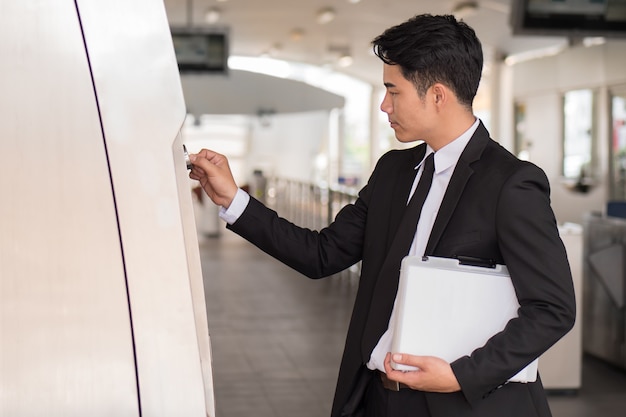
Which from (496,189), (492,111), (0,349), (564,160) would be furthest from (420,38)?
(492,111)

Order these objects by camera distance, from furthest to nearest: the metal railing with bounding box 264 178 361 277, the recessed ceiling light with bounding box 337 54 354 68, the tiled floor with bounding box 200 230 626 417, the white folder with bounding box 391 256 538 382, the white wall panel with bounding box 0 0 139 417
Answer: the recessed ceiling light with bounding box 337 54 354 68 < the metal railing with bounding box 264 178 361 277 < the tiled floor with bounding box 200 230 626 417 < the white folder with bounding box 391 256 538 382 < the white wall panel with bounding box 0 0 139 417

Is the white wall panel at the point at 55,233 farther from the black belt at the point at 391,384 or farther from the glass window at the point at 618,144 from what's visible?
the glass window at the point at 618,144

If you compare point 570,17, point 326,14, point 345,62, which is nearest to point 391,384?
point 570,17

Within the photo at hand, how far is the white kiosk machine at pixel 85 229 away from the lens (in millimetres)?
1021

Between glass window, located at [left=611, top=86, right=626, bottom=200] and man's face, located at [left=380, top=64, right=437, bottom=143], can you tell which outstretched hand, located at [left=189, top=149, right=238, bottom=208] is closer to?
man's face, located at [left=380, top=64, right=437, bottom=143]

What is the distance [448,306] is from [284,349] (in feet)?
16.9

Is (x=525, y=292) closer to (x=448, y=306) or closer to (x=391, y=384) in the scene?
(x=448, y=306)

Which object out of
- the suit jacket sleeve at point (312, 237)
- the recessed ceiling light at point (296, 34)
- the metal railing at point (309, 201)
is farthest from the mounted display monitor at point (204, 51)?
the suit jacket sleeve at point (312, 237)

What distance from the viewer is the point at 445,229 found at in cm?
168

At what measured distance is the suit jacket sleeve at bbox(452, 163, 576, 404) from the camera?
1.56 metres

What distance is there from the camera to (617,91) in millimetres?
10281

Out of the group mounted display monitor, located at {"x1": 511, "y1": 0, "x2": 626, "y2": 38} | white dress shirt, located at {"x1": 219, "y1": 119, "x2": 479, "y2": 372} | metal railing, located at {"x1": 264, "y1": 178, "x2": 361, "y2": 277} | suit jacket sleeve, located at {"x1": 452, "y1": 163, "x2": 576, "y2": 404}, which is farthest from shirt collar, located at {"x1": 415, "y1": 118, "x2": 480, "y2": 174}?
metal railing, located at {"x1": 264, "y1": 178, "x2": 361, "y2": 277}

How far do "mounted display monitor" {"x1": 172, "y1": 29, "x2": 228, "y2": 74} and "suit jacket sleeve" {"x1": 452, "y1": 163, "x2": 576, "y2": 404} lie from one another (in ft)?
34.4

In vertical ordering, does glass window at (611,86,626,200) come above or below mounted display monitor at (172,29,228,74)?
below
